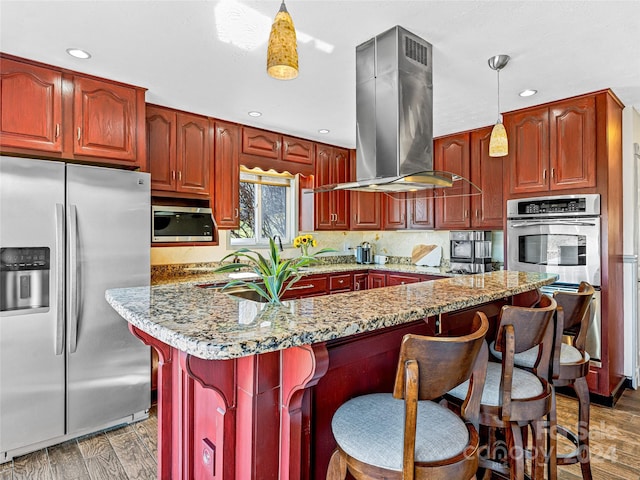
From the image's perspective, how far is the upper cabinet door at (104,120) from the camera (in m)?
2.53

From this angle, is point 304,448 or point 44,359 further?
point 44,359

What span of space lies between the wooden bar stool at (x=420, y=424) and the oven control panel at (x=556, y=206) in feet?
7.61

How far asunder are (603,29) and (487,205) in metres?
1.93

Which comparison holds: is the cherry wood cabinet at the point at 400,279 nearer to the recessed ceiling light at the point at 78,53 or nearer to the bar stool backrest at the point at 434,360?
the bar stool backrest at the point at 434,360

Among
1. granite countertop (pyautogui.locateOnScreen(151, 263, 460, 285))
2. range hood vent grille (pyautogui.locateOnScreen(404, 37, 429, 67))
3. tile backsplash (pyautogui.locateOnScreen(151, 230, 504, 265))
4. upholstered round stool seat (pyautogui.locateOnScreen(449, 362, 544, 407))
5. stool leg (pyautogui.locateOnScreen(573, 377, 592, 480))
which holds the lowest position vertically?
stool leg (pyautogui.locateOnScreen(573, 377, 592, 480))

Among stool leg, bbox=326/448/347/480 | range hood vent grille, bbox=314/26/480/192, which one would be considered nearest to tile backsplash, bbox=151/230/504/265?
range hood vent grille, bbox=314/26/480/192

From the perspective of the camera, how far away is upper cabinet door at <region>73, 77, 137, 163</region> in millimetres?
2529

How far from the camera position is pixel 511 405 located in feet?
4.33

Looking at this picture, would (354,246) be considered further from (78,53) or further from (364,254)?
(78,53)

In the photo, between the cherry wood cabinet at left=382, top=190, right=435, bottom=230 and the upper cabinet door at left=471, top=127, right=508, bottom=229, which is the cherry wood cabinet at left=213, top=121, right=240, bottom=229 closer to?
the cherry wood cabinet at left=382, top=190, right=435, bottom=230

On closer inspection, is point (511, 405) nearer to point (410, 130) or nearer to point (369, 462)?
point (369, 462)

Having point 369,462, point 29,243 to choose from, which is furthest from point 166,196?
point 369,462

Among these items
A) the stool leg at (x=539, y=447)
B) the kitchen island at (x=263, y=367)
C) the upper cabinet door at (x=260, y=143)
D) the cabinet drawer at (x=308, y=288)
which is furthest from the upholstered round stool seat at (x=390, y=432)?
the upper cabinet door at (x=260, y=143)

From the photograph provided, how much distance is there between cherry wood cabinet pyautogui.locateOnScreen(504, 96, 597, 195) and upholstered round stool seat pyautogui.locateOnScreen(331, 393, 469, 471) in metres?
2.62
